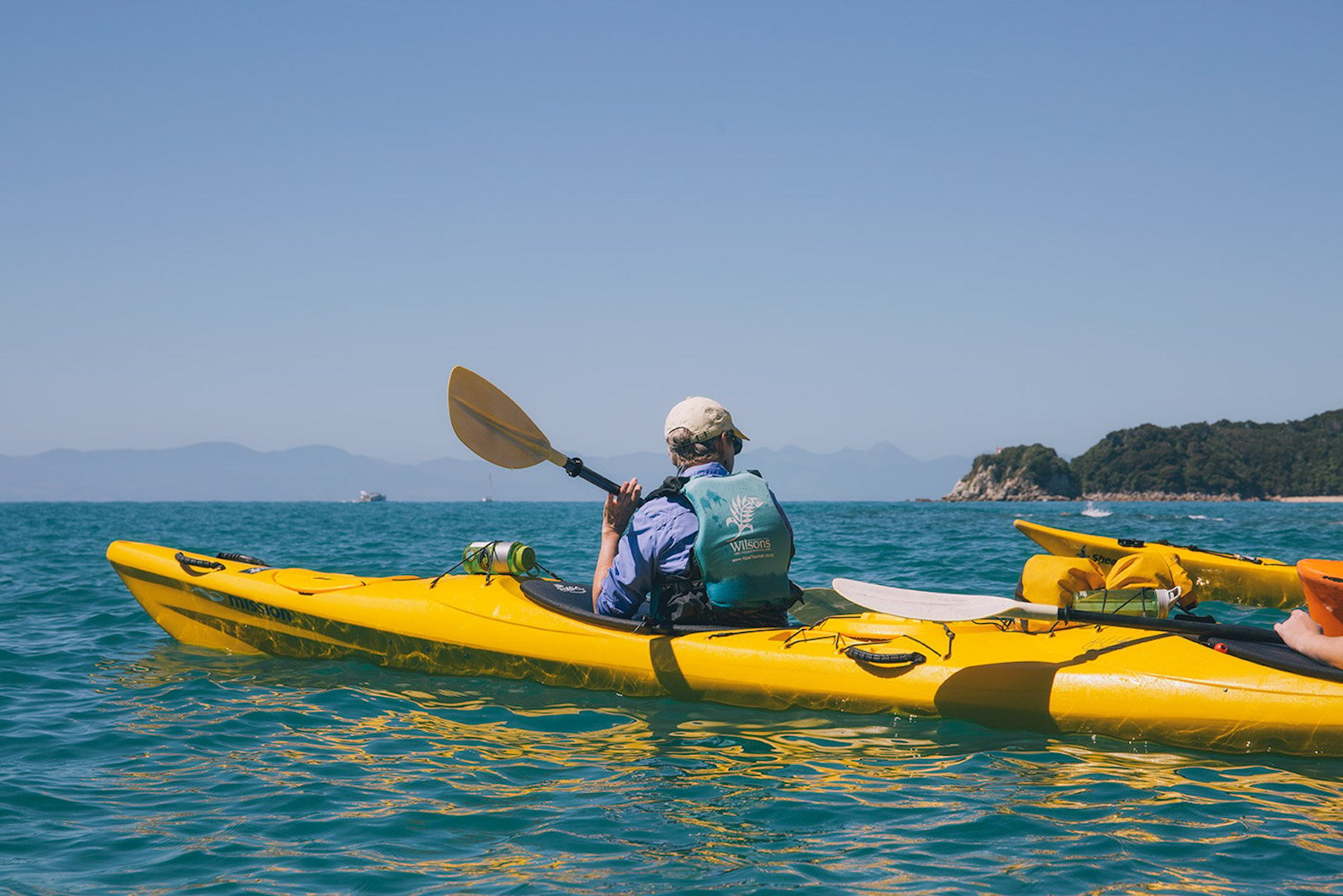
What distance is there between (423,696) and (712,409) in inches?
84.4

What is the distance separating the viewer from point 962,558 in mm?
14234

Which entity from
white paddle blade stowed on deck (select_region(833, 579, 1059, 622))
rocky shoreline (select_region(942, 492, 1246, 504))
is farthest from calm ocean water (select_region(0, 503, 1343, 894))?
rocky shoreline (select_region(942, 492, 1246, 504))

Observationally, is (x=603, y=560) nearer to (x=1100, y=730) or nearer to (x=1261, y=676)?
(x=1100, y=730)

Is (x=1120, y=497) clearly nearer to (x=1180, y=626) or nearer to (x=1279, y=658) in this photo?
(x=1180, y=626)

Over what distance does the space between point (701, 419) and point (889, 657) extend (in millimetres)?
1418

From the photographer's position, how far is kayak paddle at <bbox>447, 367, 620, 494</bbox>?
607 cm

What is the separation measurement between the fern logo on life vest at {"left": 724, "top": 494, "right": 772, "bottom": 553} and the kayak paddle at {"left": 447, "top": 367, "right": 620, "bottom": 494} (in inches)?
52.8

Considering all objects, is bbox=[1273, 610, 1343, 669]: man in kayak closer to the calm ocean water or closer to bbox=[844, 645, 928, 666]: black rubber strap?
the calm ocean water

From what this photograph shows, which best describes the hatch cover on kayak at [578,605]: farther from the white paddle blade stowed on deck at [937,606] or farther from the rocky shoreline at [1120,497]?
the rocky shoreline at [1120,497]

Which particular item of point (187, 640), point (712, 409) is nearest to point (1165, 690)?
point (712, 409)

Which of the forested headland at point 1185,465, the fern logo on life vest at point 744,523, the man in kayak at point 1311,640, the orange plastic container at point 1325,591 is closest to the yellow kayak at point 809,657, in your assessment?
the man in kayak at point 1311,640

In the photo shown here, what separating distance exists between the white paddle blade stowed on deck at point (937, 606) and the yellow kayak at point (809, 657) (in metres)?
0.14

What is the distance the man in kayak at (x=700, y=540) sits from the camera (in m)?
4.83

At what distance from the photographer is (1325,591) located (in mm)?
4020
